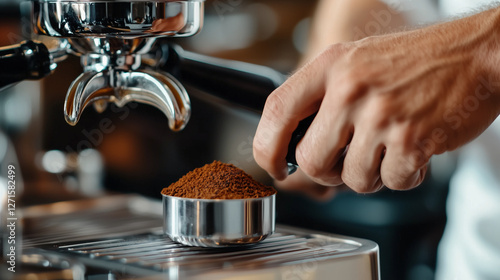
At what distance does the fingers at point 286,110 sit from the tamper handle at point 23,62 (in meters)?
0.19

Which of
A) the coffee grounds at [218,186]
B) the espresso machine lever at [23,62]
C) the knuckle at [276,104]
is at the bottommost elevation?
the coffee grounds at [218,186]

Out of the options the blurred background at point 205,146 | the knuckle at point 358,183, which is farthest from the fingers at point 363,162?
the blurred background at point 205,146

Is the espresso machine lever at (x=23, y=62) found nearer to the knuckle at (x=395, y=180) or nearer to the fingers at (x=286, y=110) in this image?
the fingers at (x=286, y=110)

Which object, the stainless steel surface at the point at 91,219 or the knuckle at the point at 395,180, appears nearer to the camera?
the knuckle at the point at 395,180

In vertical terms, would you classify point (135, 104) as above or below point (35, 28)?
below

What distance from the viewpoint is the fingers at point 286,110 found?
0.49m

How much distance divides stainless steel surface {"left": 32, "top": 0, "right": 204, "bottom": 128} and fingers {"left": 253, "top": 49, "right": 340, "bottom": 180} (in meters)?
0.09

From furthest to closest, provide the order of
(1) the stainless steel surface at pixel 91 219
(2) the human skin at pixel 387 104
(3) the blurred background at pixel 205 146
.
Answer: (3) the blurred background at pixel 205 146 → (1) the stainless steel surface at pixel 91 219 → (2) the human skin at pixel 387 104

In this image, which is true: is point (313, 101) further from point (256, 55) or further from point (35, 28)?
point (256, 55)

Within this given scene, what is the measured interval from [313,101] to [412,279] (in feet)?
1.81

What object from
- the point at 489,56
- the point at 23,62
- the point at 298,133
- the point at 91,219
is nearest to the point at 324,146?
the point at 298,133

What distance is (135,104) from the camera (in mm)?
999

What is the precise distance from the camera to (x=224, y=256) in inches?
21.3

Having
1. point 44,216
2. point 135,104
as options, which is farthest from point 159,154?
point 44,216
